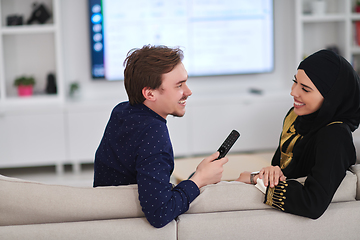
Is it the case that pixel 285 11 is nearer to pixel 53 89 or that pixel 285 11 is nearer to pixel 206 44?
pixel 206 44

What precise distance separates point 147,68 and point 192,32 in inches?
124

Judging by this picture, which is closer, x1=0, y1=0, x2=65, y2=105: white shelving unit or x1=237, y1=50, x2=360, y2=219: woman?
x1=237, y1=50, x2=360, y2=219: woman

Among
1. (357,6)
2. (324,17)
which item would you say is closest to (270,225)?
(324,17)

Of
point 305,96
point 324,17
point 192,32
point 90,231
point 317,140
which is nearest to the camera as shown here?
point 90,231

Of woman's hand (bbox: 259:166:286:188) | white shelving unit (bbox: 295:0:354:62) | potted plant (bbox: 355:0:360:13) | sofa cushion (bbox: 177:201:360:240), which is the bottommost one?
sofa cushion (bbox: 177:201:360:240)

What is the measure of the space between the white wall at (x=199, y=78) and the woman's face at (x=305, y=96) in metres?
2.78

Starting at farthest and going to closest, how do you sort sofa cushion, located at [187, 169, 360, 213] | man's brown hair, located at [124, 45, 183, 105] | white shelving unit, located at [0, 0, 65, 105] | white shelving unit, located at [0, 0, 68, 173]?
white shelving unit, located at [0, 0, 65, 105] → white shelving unit, located at [0, 0, 68, 173] → man's brown hair, located at [124, 45, 183, 105] → sofa cushion, located at [187, 169, 360, 213]

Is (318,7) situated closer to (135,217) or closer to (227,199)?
(227,199)

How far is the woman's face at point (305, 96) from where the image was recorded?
1520 millimetres

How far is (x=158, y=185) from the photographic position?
4.03 feet

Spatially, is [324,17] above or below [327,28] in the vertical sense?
above

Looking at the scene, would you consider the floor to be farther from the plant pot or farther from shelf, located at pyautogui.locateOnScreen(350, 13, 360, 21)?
shelf, located at pyautogui.locateOnScreen(350, 13, 360, 21)

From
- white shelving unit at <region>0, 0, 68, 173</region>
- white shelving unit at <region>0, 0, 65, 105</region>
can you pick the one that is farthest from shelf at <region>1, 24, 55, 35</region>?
white shelving unit at <region>0, 0, 65, 105</region>

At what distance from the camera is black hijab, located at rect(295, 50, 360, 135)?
4.83 feet
